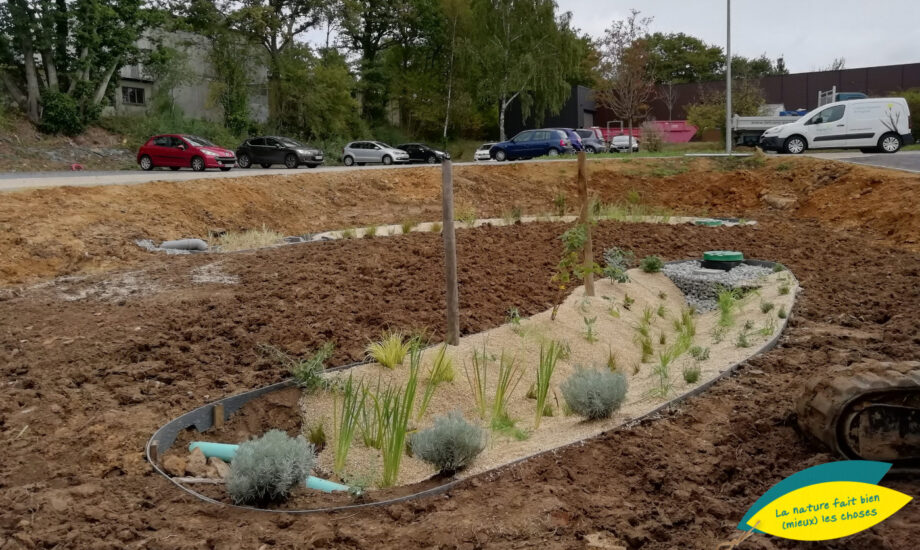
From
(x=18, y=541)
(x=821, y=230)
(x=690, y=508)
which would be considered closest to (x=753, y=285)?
(x=821, y=230)

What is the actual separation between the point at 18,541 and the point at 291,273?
4779 mm

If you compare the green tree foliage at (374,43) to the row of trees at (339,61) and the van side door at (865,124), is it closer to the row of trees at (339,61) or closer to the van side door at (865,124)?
the row of trees at (339,61)

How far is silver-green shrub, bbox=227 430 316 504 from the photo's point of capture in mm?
3371

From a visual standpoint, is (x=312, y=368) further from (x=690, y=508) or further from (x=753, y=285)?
(x=753, y=285)

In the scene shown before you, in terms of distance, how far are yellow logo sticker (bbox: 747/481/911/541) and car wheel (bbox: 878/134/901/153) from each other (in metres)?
22.2

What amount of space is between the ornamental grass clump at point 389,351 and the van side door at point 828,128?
19.6 meters

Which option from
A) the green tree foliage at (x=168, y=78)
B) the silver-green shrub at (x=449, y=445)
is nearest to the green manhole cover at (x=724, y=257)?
the silver-green shrub at (x=449, y=445)

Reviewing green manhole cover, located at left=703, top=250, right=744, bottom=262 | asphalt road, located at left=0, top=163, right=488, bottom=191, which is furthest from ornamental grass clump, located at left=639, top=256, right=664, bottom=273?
asphalt road, located at left=0, top=163, right=488, bottom=191

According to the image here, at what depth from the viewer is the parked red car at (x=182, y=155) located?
2325cm

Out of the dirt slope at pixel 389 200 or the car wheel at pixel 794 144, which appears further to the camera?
the car wheel at pixel 794 144

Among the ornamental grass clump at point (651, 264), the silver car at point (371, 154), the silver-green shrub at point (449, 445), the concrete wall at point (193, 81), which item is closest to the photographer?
the silver-green shrub at point (449, 445)

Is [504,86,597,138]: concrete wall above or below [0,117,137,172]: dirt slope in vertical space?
above

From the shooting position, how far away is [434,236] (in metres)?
10.1

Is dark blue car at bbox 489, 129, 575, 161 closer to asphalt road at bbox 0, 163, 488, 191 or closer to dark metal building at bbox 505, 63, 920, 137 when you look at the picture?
asphalt road at bbox 0, 163, 488, 191
